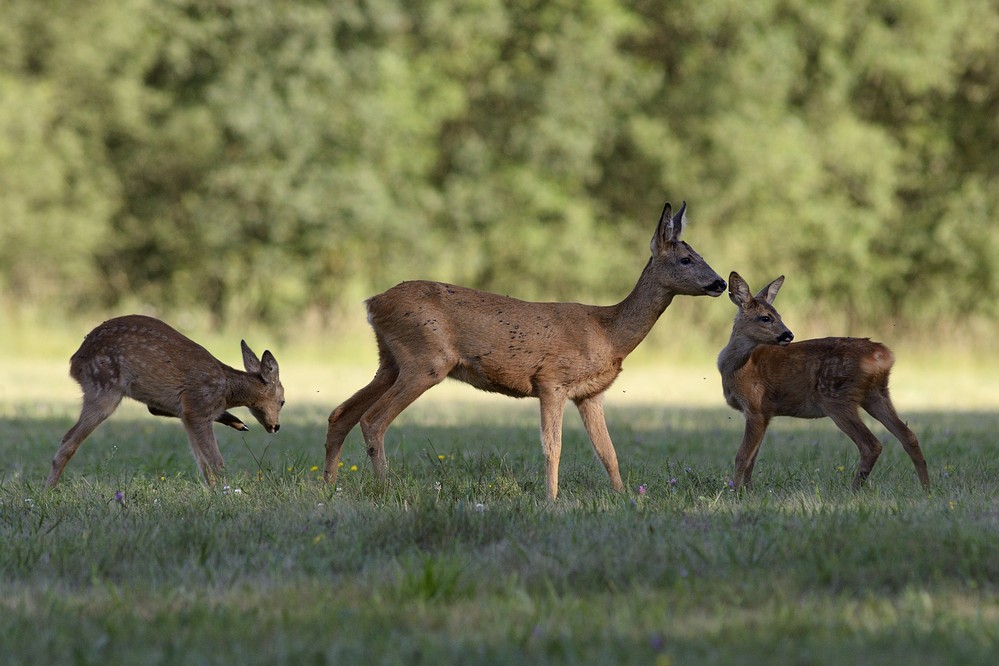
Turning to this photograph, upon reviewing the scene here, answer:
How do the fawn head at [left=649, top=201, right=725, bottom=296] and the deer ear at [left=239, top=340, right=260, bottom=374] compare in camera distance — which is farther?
the deer ear at [left=239, top=340, right=260, bottom=374]

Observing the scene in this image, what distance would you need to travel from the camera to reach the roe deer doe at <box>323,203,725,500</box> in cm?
768

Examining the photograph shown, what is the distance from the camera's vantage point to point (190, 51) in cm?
2834

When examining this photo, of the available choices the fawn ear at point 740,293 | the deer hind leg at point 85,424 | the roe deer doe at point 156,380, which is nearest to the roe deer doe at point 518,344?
the roe deer doe at point 156,380

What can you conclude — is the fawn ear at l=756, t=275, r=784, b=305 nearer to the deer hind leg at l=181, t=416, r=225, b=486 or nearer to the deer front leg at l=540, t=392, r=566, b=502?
the deer front leg at l=540, t=392, r=566, b=502

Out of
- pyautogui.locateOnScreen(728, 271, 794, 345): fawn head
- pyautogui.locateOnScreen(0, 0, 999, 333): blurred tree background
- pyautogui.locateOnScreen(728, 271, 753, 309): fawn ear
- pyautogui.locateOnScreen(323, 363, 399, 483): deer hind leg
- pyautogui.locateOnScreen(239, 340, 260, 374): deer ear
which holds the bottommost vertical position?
pyautogui.locateOnScreen(323, 363, 399, 483): deer hind leg

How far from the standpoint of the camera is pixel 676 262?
8.05 m

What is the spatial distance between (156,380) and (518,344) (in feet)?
7.69

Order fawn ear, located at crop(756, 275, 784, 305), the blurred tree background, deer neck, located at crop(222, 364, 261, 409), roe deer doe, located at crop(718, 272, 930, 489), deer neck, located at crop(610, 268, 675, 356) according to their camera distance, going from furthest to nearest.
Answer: the blurred tree background → fawn ear, located at crop(756, 275, 784, 305) → deer neck, located at crop(222, 364, 261, 409) → roe deer doe, located at crop(718, 272, 930, 489) → deer neck, located at crop(610, 268, 675, 356)

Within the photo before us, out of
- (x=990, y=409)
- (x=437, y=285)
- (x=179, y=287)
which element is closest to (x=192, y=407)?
(x=437, y=285)

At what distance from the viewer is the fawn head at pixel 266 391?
898 centimetres

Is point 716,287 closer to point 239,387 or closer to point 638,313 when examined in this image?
point 638,313

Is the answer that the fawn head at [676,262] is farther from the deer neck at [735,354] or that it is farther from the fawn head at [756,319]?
the deer neck at [735,354]

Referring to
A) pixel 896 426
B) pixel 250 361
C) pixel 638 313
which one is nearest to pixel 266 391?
pixel 250 361

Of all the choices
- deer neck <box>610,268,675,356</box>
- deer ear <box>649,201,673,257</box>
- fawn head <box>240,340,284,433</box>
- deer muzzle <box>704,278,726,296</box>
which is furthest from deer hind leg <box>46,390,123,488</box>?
deer muzzle <box>704,278,726,296</box>
